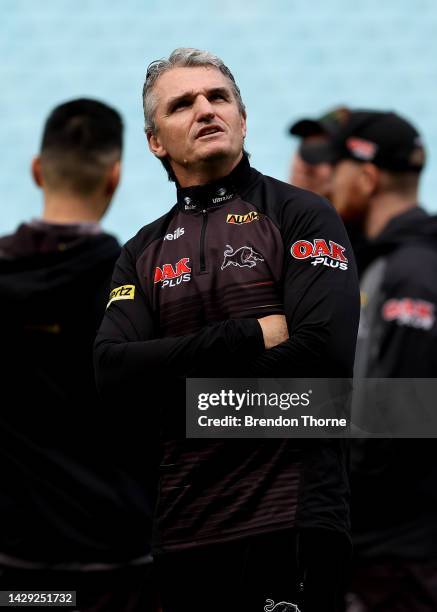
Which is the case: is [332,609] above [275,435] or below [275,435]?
below

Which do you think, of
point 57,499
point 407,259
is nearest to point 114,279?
point 57,499

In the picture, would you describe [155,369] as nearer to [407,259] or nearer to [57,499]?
[57,499]

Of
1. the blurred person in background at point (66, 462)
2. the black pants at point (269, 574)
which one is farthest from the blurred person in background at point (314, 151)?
the black pants at point (269, 574)

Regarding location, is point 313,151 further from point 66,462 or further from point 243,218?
point 243,218

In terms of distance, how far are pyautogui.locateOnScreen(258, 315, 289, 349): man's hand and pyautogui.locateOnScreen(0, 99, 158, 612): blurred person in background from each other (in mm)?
1438

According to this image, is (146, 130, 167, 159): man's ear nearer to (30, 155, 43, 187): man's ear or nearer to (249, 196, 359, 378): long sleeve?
(249, 196, 359, 378): long sleeve

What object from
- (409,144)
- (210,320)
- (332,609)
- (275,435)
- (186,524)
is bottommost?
(332,609)

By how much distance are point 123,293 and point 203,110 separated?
1.92 ft

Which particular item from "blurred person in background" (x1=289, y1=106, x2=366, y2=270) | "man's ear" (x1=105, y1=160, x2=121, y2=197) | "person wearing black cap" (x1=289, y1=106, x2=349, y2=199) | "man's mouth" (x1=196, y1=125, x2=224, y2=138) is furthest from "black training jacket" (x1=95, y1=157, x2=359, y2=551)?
"person wearing black cap" (x1=289, y1=106, x2=349, y2=199)

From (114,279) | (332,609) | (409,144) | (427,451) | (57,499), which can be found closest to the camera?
(332,609)

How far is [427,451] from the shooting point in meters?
4.90

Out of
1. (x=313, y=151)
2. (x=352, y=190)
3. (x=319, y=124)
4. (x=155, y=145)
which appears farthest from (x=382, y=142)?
(x=155, y=145)

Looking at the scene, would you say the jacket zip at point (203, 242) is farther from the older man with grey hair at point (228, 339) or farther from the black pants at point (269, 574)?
the black pants at point (269, 574)

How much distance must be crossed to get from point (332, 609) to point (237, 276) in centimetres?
94
